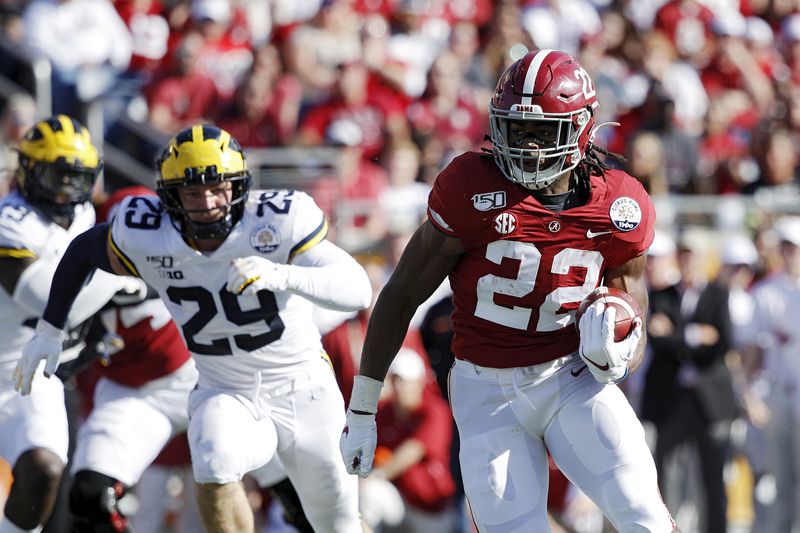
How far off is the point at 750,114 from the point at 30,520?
23.5 ft

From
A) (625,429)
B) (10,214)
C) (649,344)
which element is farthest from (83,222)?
(649,344)

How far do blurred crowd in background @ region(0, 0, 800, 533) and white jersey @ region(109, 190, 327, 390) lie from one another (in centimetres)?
205

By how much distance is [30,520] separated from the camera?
5375mm

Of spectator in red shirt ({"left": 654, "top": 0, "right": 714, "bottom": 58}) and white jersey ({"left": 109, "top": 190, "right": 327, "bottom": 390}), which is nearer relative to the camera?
white jersey ({"left": 109, "top": 190, "right": 327, "bottom": 390})

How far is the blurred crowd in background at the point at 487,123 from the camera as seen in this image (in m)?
7.52

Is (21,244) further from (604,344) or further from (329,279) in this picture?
(604,344)

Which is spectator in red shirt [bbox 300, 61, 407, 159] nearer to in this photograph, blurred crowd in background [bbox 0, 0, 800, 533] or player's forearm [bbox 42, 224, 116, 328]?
blurred crowd in background [bbox 0, 0, 800, 533]

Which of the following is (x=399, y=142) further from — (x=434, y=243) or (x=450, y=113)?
(x=434, y=243)

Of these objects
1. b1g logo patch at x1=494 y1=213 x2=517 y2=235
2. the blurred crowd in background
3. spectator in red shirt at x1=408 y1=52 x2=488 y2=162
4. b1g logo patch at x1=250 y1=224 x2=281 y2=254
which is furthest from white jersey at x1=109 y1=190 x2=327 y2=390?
spectator in red shirt at x1=408 y1=52 x2=488 y2=162

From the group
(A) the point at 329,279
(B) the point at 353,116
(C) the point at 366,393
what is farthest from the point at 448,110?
(C) the point at 366,393

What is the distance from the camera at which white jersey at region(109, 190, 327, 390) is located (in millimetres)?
4879

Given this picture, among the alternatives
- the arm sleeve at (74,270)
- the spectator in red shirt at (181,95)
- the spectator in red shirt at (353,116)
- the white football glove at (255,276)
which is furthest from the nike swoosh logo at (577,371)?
the spectator in red shirt at (181,95)

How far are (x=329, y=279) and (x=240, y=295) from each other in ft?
1.20

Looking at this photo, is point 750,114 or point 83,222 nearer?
point 83,222
